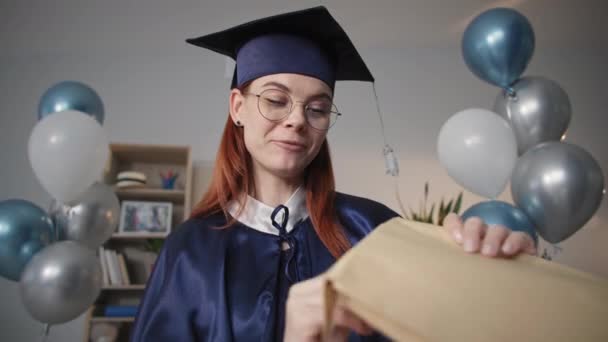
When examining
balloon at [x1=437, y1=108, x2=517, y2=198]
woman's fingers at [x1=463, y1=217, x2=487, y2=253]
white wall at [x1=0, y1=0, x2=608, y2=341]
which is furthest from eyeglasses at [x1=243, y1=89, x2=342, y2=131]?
white wall at [x1=0, y1=0, x2=608, y2=341]

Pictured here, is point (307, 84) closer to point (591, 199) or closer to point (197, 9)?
point (591, 199)

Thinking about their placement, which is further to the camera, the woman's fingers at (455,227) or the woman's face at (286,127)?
the woman's face at (286,127)

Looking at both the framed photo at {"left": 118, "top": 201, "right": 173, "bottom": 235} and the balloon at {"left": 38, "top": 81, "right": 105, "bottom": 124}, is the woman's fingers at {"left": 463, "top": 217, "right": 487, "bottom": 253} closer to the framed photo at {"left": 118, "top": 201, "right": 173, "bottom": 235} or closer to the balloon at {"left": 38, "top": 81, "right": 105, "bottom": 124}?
the balloon at {"left": 38, "top": 81, "right": 105, "bottom": 124}

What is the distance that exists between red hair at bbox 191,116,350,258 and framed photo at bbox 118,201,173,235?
111 inches

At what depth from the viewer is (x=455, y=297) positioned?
49cm

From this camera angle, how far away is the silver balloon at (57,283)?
174cm

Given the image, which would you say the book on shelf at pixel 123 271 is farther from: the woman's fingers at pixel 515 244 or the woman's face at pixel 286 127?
the woman's fingers at pixel 515 244

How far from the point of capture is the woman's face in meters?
1.17

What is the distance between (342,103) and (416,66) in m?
1.05

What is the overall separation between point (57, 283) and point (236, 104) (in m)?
1.16

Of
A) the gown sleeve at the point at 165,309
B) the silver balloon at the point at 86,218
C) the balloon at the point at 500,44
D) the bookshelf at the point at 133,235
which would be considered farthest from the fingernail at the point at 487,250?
the bookshelf at the point at 133,235

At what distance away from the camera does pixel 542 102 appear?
6.57ft

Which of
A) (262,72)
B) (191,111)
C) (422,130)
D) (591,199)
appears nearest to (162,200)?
(191,111)

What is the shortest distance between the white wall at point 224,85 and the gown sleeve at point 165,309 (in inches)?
129
